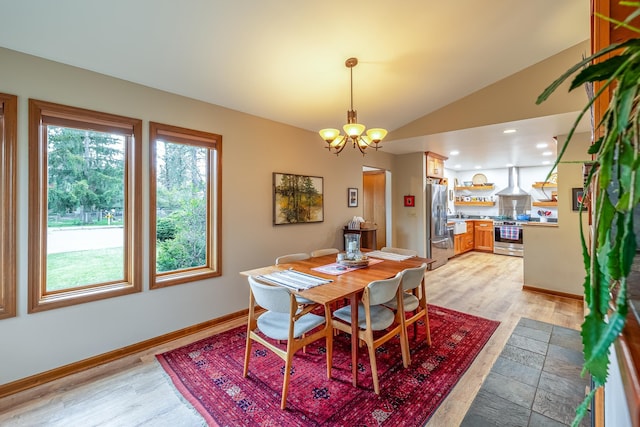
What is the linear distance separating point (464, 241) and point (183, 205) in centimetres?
672

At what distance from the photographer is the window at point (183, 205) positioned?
2.72 m

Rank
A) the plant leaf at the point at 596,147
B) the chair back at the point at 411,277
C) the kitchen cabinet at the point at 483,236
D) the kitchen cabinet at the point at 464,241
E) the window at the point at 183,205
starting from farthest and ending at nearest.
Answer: the kitchen cabinet at the point at 483,236
the kitchen cabinet at the point at 464,241
the window at the point at 183,205
the chair back at the point at 411,277
the plant leaf at the point at 596,147

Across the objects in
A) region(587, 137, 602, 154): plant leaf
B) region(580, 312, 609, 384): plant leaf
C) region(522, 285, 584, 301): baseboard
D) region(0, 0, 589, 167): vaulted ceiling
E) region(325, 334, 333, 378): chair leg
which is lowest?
region(522, 285, 584, 301): baseboard

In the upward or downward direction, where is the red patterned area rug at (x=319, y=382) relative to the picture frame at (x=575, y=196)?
downward

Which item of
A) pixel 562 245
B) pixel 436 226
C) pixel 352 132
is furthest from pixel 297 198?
pixel 562 245

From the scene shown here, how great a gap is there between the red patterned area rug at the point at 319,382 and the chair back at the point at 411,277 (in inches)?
26.1

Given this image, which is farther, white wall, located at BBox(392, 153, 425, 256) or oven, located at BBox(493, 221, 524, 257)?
oven, located at BBox(493, 221, 524, 257)

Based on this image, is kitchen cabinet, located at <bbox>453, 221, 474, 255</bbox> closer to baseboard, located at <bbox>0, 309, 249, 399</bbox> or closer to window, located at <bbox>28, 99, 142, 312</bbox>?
baseboard, located at <bbox>0, 309, 249, 399</bbox>

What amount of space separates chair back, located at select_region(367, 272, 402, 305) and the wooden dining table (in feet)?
0.25

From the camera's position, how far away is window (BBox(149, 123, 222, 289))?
2717mm

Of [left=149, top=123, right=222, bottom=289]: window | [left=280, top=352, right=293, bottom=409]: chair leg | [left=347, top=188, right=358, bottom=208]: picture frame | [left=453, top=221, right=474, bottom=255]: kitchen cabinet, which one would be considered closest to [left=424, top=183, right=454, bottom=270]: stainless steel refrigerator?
[left=453, top=221, right=474, bottom=255]: kitchen cabinet

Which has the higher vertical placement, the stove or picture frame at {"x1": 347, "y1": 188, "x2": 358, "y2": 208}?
picture frame at {"x1": 347, "y1": 188, "x2": 358, "y2": 208}

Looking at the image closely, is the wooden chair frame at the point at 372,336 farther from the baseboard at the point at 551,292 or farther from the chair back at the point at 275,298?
the baseboard at the point at 551,292

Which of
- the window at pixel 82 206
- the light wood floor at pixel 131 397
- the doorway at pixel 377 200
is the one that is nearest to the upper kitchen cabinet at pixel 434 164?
the doorway at pixel 377 200
